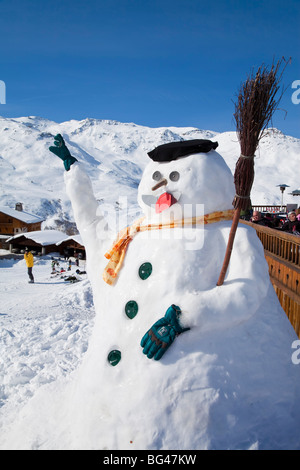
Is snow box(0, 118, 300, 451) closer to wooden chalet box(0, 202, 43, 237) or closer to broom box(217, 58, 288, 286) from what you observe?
broom box(217, 58, 288, 286)

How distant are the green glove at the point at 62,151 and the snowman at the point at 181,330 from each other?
0.88m

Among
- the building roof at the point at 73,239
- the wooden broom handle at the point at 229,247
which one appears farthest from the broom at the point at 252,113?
the building roof at the point at 73,239

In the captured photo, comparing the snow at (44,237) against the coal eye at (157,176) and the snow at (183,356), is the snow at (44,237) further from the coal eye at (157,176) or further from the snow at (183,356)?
the coal eye at (157,176)

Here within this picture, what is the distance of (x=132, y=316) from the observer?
88.4 inches

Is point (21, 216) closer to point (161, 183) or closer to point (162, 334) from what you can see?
point (161, 183)

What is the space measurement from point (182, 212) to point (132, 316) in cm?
83

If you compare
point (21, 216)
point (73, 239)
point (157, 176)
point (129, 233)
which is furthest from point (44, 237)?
point (157, 176)

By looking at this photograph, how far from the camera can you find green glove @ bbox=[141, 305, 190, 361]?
1963 mm

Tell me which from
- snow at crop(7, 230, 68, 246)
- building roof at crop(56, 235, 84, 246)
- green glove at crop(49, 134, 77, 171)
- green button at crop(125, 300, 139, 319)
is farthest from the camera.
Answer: snow at crop(7, 230, 68, 246)

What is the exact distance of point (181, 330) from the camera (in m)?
1.99

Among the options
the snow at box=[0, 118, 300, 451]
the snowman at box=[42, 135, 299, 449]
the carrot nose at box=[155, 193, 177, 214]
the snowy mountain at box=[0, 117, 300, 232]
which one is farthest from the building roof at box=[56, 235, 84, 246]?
the carrot nose at box=[155, 193, 177, 214]

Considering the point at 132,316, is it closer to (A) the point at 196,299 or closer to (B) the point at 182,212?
(A) the point at 196,299

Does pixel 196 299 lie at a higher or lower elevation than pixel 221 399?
higher
